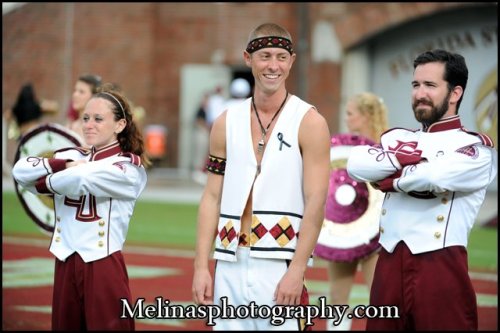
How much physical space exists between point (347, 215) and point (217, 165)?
2.57 m

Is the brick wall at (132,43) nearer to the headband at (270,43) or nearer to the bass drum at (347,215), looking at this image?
the bass drum at (347,215)

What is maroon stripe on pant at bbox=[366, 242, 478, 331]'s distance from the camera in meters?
5.07

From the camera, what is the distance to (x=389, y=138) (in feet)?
17.8

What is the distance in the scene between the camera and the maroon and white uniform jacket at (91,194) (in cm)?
548

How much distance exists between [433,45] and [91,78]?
1586cm

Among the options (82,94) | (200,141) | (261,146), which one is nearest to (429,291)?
(261,146)

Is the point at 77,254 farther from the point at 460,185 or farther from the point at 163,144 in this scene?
the point at 163,144

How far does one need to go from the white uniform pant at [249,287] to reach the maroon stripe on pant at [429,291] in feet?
1.67

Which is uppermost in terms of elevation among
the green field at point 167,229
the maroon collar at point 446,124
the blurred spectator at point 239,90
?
the blurred spectator at point 239,90

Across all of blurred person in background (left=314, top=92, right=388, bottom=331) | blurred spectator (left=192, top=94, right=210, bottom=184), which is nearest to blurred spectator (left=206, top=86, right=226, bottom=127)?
blurred spectator (left=192, top=94, right=210, bottom=184)

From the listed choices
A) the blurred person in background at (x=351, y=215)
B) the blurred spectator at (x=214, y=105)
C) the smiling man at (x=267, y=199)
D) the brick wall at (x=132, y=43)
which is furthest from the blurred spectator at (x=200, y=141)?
the smiling man at (x=267, y=199)

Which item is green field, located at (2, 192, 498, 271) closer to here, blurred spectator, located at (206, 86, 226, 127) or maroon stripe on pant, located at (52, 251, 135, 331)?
blurred spectator, located at (206, 86, 226, 127)

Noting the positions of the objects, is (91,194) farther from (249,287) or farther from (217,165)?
(249,287)

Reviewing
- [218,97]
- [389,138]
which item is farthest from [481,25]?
[389,138]
